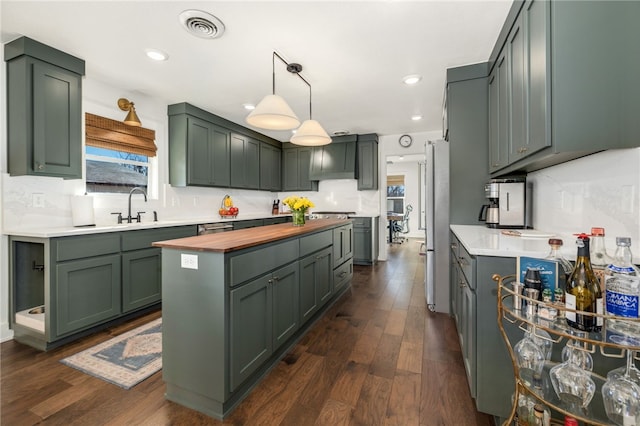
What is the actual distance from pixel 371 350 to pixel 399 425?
780mm

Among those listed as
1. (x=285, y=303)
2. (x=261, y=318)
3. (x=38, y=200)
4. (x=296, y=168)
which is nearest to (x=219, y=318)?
(x=261, y=318)

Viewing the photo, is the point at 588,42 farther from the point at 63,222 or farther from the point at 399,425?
the point at 63,222

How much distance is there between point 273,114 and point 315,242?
121 cm

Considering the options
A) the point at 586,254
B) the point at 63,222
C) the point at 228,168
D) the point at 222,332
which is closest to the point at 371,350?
the point at 222,332

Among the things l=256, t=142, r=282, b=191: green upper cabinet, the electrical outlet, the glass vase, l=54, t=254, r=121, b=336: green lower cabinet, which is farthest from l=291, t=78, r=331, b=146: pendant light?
l=256, t=142, r=282, b=191: green upper cabinet

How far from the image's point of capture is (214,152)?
449 cm

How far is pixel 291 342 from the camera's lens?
7.68 ft

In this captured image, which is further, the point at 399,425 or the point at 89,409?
the point at 89,409

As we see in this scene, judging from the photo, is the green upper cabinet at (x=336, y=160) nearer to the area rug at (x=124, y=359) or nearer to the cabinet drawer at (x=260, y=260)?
the cabinet drawer at (x=260, y=260)

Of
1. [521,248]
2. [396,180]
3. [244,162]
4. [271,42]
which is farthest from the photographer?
[396,180]

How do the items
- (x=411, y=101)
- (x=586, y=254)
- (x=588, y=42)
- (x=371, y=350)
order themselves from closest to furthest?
(x=586, y=254), (x=588, y=42), (x=371, y=350), (x=411, y=101)

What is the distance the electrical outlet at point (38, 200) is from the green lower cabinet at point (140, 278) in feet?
2.89

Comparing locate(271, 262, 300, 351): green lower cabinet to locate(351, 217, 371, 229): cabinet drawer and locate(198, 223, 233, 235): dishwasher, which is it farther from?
locate(351, 217, 371, 229): cabinet drawer

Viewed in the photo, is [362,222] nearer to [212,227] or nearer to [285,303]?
[212,227]
